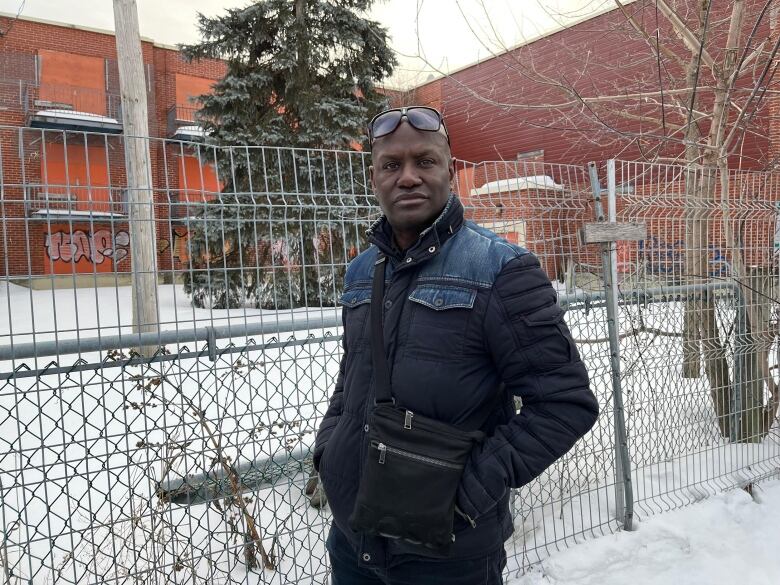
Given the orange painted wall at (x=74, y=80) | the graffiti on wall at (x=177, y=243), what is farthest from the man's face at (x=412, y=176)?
the orange painted wall at (x=74, y=80)

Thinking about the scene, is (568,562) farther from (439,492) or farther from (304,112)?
(304,112)

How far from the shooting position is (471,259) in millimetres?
1554

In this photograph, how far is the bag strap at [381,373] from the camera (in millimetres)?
1514

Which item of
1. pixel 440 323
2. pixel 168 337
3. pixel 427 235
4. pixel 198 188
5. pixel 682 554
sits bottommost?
pixel 682 554

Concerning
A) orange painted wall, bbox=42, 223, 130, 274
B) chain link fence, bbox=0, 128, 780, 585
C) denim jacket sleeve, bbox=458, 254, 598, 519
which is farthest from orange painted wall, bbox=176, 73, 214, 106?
denim jacket sleeve, bbox=458, 254, 598, 519

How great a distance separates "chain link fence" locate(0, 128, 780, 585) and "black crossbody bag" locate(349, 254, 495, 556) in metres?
1.18

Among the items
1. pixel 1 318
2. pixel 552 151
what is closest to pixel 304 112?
pixel 1 318

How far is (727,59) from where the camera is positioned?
13.4ft

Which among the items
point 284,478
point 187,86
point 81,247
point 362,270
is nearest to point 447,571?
point 362,270

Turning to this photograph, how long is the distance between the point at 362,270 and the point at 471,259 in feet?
1.38

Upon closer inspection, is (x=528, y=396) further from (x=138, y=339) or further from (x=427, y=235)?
(x=138, y=339)

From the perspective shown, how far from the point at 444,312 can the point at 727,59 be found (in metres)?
3.91

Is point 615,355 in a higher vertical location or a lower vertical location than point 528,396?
lower

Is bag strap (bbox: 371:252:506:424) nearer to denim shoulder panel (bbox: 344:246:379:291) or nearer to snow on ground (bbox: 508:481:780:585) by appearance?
denim shoulder panel (bbox: 344:246:379:291)
